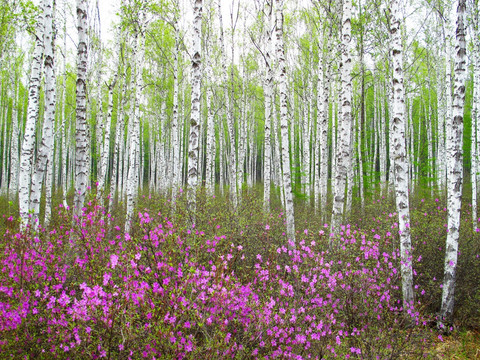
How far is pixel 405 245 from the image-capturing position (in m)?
4.36

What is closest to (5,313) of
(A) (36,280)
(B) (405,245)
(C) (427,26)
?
(A) (36,280)

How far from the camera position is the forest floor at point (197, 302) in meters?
2.51

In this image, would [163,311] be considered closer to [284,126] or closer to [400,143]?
[400,143]

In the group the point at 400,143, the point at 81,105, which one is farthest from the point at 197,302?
the point at 81,105

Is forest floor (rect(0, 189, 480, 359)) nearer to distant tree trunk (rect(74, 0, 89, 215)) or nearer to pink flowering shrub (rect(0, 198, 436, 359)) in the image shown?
pink flowering shrub (rect(0, 198, 436, 359))

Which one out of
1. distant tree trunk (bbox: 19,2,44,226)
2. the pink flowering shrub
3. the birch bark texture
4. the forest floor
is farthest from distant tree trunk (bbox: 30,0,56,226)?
the birch bark texture

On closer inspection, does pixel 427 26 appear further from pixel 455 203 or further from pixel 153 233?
pixel 153 233

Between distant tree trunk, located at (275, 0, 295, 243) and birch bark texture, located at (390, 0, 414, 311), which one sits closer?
birch bark texture, located at (390, 0, 414, 311)

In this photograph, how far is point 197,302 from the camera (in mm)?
2926

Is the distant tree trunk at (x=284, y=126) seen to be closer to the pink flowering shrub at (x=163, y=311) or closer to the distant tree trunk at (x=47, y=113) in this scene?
the pink flowering shrub at (x=163, y=311)

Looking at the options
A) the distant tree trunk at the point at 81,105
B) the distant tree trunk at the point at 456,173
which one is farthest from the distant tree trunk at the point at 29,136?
the distant tree trunk at the point at 456,173

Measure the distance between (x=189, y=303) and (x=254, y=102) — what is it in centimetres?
2231

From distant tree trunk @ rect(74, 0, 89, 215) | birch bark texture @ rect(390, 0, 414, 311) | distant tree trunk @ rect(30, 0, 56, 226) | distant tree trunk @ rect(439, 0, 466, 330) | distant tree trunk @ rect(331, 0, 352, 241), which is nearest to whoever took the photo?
distant tree trunk @ rect(439, 0, 466, 330)

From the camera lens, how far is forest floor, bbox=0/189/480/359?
8.23 ft
